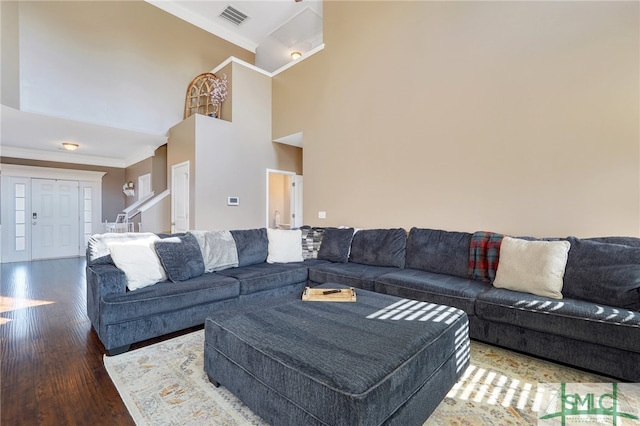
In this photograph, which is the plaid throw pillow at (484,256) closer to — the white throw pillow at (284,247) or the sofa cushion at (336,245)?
the sofa cushion at (336,245)

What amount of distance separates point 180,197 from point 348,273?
12.9 feet

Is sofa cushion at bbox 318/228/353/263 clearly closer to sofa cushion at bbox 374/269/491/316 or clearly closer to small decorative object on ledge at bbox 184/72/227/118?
sofa cushion at bbox 374/269/491/316

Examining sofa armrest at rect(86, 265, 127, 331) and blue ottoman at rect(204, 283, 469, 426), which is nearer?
blue ottoman at rect(204, 283, 469, 426)

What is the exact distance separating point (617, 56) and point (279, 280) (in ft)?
12.1

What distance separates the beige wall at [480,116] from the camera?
→ 2.52 meters

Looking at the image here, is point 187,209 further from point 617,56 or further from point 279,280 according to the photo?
point 617,56

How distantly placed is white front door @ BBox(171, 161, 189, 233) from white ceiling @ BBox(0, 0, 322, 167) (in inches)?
37.9

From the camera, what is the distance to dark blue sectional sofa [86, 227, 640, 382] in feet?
6.08

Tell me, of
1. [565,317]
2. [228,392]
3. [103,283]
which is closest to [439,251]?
[565,317]

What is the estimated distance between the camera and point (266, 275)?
3062 millimetres

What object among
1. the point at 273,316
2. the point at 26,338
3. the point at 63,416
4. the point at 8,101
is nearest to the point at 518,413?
the point at 273,316

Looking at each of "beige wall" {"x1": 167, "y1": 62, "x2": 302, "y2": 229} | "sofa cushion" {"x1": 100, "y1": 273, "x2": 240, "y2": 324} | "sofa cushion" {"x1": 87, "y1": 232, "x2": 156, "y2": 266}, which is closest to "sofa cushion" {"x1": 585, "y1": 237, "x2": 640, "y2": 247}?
"sofa cushion" {"x1": 100, "y1": 273, "x2": 240, "y2": 324}

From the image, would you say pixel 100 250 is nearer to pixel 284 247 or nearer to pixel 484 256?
pixel 284 247

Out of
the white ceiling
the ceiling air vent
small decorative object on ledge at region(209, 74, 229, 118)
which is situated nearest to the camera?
the white ceiling
